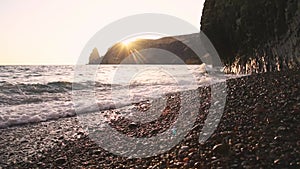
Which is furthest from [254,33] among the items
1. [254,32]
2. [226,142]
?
[226,142]

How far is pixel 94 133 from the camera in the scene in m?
7.02

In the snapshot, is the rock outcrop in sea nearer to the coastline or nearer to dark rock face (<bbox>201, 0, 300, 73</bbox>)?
dark rock face (<bbox>201, 0, 300, 73</bbox>)

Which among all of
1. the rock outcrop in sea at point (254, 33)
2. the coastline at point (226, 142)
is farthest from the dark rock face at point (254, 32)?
the coastline at point (226, 142)

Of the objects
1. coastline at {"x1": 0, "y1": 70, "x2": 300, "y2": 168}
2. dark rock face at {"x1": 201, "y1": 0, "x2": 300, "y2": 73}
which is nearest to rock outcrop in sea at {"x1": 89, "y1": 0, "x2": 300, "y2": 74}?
dark rock face at {"x1": 201, "y1": 0, "x2": 300, "y2": 73}

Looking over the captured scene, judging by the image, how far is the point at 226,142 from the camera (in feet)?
13.5

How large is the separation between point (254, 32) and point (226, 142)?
39.1ft

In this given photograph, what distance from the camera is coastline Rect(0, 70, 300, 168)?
3.62 meters

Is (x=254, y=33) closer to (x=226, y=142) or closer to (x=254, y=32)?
(x=254, y=32)

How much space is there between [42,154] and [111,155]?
60.3 inches

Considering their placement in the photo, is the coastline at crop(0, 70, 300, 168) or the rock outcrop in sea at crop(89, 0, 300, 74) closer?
the coastline at crop(0, 70, 300, 168)

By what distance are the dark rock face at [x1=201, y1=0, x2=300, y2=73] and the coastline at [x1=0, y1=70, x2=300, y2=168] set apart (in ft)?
13.0

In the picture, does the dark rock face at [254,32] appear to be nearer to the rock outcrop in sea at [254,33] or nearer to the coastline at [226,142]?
the rock outcrop in sea at [254,33]

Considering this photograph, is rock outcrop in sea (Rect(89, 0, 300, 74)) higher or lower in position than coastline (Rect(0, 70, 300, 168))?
higher

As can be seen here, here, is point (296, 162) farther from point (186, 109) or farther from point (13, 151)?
point (13, 151)
